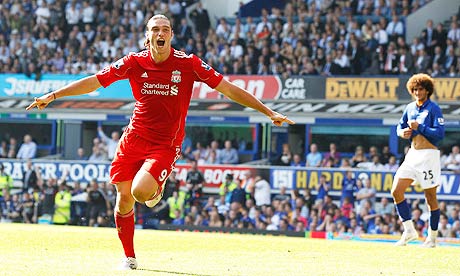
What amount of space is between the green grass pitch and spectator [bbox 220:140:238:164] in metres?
13.5

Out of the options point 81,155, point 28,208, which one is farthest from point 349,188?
point 81,155

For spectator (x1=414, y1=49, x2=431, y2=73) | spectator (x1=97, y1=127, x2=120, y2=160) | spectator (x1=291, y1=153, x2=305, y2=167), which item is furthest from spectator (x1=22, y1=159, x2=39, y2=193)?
spectator (x1=414, y1=49, x2=431, y2=73)

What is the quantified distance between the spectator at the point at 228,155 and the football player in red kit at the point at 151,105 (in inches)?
729

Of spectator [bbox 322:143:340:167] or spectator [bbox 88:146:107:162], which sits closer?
spectator [bbox 322:143:340:167]

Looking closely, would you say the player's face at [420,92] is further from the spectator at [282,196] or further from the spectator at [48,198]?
the spectator at [48,198]

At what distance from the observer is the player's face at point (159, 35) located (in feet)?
32.6

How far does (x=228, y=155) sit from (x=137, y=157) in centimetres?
1874

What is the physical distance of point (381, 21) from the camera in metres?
28.8

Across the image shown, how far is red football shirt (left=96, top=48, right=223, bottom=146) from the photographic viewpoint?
10.2 m

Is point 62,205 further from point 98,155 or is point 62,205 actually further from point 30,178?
point 98,155

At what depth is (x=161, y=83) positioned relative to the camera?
10.2m

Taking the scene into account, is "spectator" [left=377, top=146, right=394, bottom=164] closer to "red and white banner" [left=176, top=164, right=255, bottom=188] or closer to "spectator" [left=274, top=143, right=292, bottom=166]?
"spectator" [left=274, top=143, right=292, bottom=166]

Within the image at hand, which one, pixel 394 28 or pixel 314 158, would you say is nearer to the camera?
pixel 314 158

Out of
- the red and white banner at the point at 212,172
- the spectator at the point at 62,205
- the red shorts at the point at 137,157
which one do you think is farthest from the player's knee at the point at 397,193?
the spectator at the point at 62,205
